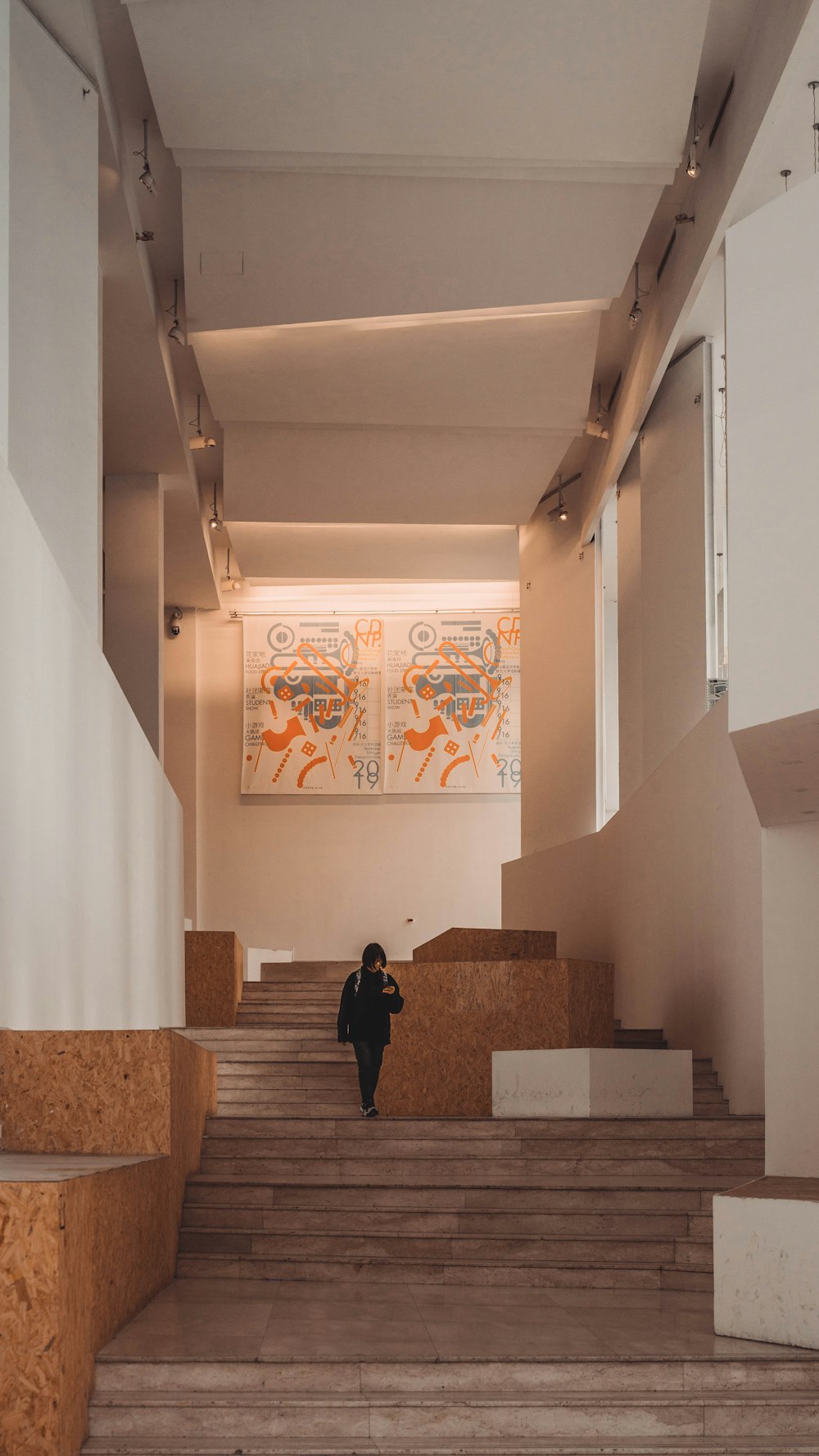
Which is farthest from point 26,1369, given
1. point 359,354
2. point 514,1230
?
point 359,354

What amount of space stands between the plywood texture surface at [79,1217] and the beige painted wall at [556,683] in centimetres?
845

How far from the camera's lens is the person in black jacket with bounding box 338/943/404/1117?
360 inches

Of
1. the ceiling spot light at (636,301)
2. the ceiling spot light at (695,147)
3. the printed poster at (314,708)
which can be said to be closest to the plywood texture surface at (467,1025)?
the ceiling spot light at (636,301)

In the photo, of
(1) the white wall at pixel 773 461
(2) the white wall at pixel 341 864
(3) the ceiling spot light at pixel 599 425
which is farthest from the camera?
(2) the white wall at pixel 341 864

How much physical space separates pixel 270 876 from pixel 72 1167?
14.3 m

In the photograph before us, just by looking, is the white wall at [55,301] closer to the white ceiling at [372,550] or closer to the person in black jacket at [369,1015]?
the person in black jacket at [369,1015]

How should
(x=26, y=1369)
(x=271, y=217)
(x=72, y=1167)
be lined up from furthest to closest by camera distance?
(x=271, y=217)
(x=72, y=1167)
(x=26, y=1369)

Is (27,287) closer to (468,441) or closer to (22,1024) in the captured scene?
(22,1024)

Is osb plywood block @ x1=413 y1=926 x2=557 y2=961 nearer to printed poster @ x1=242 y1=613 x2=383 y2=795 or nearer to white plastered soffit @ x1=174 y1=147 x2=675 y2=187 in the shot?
printed poster @ x1=242 y1=613 x2=383 y2=795

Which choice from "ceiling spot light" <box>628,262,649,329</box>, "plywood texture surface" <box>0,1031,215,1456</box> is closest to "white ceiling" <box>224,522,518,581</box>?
"ceiling spot light" <box>628,262,649,329</box>

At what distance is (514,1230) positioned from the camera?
24.6ft

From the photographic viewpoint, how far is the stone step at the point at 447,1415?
4844 mm

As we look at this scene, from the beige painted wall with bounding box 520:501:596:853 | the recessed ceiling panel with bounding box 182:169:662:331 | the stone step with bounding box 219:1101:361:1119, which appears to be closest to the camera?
the recessed ceiling panel with bounding box 182:169:662:331

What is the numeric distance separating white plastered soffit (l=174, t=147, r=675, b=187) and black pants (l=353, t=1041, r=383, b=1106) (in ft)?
18.3
